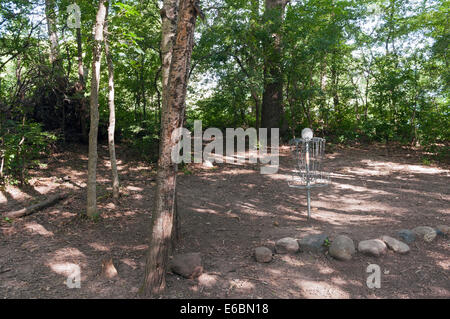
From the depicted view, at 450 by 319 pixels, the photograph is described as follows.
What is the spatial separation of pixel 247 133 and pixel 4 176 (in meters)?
7.65

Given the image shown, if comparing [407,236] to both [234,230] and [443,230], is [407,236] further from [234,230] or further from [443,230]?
[234,230]

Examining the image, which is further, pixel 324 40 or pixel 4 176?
pixel 324 40

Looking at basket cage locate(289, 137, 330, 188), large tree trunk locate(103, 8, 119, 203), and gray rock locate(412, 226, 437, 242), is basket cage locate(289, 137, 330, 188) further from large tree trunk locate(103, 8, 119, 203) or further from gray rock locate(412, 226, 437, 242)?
large tree trunk locate(103, 8, 119, 203)

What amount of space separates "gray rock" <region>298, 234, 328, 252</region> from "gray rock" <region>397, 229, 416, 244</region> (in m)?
1.01

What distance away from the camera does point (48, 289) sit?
10.6 ft

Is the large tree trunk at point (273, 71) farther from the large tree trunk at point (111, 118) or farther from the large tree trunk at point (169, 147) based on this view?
the large tree trunk at point (169, 147)

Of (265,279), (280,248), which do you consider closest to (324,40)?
(280,248)

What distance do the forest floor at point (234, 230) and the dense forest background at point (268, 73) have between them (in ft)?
6.21

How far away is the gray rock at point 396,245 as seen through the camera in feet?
12.3

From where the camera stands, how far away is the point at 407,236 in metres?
4.02

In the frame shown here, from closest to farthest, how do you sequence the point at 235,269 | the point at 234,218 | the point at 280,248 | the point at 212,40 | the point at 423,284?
the point at 423,284
the point at 235,269
the point at 280,248
the point at 234,218
the point at 212,40

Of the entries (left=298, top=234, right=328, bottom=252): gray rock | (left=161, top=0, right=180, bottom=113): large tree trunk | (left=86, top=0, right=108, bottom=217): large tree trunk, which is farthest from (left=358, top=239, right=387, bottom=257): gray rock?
(left=86, top=0, right=108, bottom=217): large tree trunk

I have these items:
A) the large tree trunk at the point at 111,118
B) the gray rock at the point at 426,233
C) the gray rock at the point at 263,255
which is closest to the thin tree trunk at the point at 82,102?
the large tree trunk at the point at 111,118

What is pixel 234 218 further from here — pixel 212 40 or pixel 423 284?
pixel 212 40
